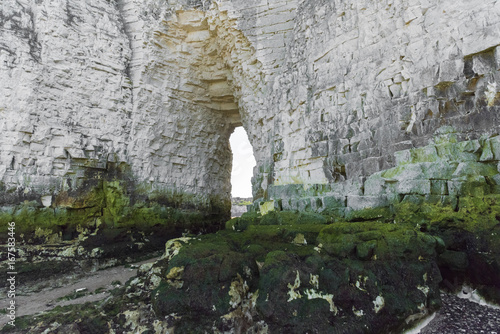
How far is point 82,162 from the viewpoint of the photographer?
11969 mm

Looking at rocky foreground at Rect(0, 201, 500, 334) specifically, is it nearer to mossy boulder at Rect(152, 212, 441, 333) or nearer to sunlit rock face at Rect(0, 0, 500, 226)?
mossy boulder at Rect(152, 212, 441, 333)

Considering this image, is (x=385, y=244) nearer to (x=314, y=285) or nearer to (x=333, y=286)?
(x=333, y=286)

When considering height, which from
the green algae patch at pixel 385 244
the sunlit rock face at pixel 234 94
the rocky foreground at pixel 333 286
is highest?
the sunlit rock face at pixel 234 94

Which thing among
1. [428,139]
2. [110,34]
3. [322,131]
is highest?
[110,34]

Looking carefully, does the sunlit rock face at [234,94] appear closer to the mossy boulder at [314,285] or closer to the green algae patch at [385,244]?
the green algae patch at [385,244]

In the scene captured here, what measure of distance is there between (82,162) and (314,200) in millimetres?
9579

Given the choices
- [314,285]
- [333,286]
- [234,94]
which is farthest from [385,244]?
[234,94]

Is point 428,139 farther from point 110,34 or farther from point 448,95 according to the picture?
point 110,34

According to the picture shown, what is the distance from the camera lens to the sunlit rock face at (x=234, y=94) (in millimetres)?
6562

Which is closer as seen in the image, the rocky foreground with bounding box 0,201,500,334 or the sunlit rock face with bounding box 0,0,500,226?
the rocky foreground with bounding box 0,201,500,334

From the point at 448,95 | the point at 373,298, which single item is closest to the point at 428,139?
the point at 448,95

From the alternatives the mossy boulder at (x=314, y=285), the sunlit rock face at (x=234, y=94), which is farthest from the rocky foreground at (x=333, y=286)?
the sunlit rock face at (x=234, y=94)

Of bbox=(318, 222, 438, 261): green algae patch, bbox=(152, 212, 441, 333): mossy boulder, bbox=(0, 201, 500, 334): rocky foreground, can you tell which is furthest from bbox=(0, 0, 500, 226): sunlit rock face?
bbox=(152, 212, 441, 333): mossy boulder

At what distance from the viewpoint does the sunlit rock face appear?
656 centimetres
